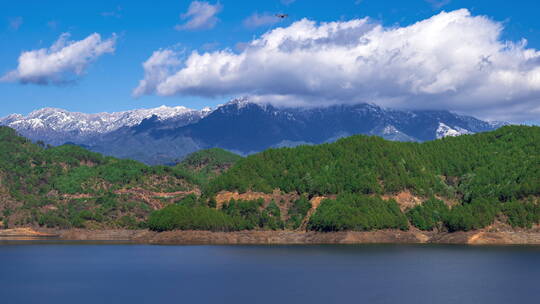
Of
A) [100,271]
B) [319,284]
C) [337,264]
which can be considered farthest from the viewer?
[337,264]

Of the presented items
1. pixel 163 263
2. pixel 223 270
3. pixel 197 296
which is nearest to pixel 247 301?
pixel 197 296

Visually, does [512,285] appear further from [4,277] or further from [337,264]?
[4,277]

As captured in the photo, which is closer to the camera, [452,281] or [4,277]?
[452,281]

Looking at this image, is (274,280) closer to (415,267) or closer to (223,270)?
(223,270)

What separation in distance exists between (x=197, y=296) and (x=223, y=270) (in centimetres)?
4497

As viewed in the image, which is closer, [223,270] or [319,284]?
[319,284]

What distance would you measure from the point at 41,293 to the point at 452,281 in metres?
76.4

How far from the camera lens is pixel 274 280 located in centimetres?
15738

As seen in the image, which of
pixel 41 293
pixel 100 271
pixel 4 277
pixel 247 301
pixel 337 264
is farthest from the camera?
pixel 337 264

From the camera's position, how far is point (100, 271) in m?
181

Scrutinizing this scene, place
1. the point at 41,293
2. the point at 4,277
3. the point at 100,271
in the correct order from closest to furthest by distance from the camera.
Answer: the point at 41,293 < the point at 4,277 < the point at 100,271

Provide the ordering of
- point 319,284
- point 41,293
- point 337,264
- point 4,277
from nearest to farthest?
point 41,293, point 319,284, point 4,277, point 337,264

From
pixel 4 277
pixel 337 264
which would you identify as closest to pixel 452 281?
pixel 337 264

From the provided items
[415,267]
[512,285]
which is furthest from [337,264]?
[512,285]
